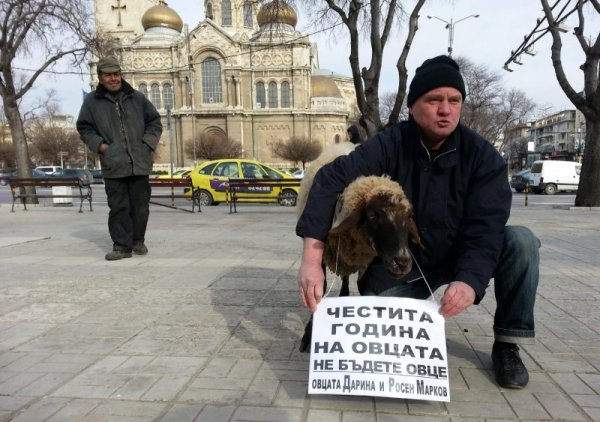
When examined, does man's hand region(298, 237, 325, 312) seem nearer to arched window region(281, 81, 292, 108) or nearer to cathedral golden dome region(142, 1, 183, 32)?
arched window region(281, 81, 292, 108)

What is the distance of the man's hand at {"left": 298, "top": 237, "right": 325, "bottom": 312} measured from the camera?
7.54 ft

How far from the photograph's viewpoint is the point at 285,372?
2.78m

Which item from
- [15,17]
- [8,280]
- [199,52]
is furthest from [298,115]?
[8,280]

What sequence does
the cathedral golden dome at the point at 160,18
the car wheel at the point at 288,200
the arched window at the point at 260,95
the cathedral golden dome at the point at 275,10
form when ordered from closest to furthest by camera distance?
the cathedral golden dome at the point at 275,10
the car wheel at the point at 288,200
the arched window at the point at 260,95
the cathedral golden dome at the point at 160,18

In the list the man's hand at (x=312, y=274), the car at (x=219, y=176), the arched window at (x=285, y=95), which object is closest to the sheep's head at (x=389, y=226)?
the man's hand at (x=312, y=274)

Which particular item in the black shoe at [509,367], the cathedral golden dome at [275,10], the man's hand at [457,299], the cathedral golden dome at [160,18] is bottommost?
the black shoe at [509,367]

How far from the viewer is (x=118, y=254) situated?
622cm

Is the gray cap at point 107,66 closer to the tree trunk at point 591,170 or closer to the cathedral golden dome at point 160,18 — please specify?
the tree trunk at point 591,170

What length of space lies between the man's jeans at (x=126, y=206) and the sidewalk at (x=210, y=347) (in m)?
0.41

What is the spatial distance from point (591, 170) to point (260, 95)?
5749cm

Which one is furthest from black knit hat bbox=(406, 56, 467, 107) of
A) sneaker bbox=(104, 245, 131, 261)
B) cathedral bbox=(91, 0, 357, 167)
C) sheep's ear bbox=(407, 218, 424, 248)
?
cathedral bbox=(91, 0, 357, 167)

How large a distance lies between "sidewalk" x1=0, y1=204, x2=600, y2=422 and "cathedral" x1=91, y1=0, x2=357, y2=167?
195 ft

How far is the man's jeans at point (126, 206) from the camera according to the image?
20.0 feet

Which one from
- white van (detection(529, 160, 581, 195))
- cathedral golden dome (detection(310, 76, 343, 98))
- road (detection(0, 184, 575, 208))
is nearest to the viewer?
road (detection(0, 184, 575, 208))
